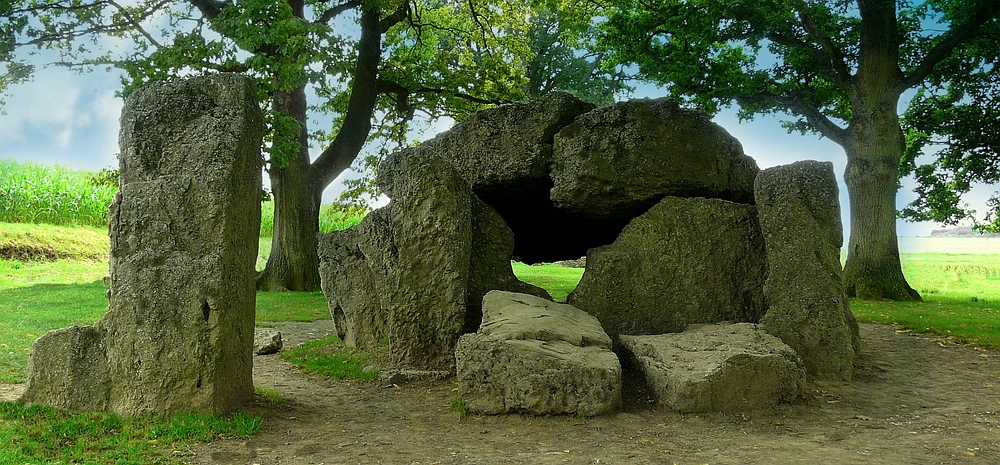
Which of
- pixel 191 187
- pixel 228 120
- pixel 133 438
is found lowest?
pixel 133 438

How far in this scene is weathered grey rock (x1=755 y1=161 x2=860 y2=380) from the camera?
29.4 ft

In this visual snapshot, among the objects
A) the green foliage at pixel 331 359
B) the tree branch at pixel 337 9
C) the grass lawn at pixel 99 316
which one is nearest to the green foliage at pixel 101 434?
the grass lawn at pixel 99 316

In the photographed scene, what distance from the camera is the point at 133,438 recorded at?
253 inches

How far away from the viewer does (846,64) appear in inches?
742

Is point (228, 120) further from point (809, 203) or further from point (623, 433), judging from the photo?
point (809, 203)

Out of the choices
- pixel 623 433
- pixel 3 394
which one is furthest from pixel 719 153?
pixel 3 394

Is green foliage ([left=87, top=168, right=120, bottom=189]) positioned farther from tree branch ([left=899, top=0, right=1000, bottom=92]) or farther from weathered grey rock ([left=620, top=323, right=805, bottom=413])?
tree branch ([left=899, top=0, right=1000, bottom=92])

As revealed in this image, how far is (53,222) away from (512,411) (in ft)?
75.3

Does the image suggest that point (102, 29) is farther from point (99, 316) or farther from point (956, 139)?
point (956, 139)

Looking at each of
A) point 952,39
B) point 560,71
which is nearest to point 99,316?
point 952,39

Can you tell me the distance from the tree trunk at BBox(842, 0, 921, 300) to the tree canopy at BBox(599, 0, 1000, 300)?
24 millimetres

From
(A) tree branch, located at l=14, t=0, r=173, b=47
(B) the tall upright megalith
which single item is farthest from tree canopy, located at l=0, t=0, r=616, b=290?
(B) the tall upright megalith

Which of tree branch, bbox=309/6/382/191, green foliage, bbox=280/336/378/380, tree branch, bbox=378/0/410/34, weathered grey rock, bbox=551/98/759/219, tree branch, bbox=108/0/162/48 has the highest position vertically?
tree branch, bbox=378/0/410/34

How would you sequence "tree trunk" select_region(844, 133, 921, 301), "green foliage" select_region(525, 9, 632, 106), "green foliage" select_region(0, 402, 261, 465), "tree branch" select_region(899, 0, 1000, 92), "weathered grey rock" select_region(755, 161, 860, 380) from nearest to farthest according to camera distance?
"green foliage" select_region(0, 402, 261, 465) → "weathered grey rock" select_region(755, 161, 860, 380) → "tree branch" select_region(899, 0, 1000, 92) → "tree trunk" select_region(844, 133, 921, 301) → "green foliage" select_region(525, 9, 632, 106)
